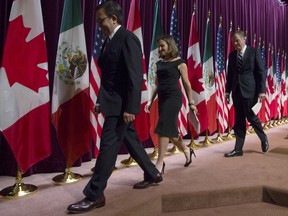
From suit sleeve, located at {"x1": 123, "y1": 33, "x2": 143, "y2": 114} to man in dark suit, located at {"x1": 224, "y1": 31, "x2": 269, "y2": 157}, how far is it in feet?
5.51

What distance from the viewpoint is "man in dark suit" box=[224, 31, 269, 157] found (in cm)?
294

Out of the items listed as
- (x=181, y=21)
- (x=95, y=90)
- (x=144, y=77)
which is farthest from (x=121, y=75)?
(x=181, y=21)

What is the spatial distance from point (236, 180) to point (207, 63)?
6.98 feet

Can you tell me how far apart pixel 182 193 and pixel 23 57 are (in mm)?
1367

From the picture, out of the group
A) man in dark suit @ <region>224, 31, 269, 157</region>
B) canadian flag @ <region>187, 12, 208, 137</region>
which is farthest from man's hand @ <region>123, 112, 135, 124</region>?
canadian flag @ <region>187, 12, 208, 137</region>

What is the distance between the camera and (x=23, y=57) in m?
1.95

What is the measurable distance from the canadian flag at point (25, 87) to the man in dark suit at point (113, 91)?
60 centimetres

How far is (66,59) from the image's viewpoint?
2238mm

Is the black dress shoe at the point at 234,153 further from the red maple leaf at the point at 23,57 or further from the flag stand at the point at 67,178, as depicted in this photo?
the red maple leaf at the point at 23,57

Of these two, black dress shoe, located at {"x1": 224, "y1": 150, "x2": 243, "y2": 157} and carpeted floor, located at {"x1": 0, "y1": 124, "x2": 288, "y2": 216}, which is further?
black dress shoe, located at {"x1": 224, "y1": 150, "x2": 243, "y2": 157}

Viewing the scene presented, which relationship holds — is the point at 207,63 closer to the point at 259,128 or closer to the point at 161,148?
the point at 259,128

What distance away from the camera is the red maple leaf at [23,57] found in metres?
1.89

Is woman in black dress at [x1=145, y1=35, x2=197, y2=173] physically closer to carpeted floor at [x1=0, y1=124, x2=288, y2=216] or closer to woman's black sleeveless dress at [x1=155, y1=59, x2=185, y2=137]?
woman's black sleeveless dress at [x1=155, y1=59, x2=185, y2=137]

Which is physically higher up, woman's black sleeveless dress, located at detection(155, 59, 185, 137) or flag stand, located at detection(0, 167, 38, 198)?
woman's black sleeveless dress, located at detection(155, 59, 185, 137)
